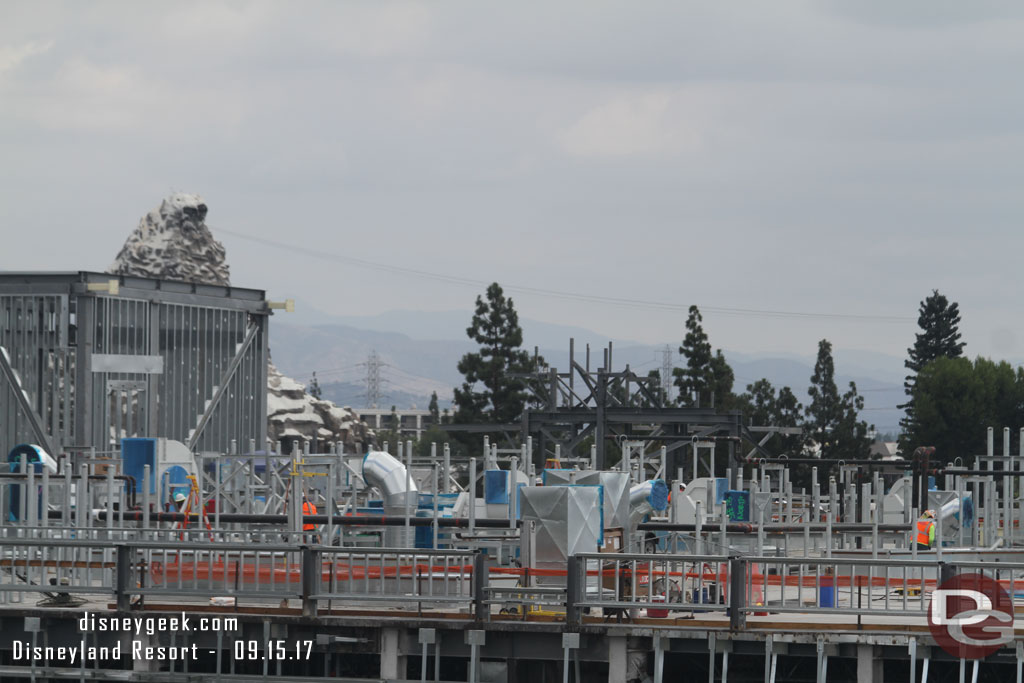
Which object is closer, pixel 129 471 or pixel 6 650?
pixel 6 650

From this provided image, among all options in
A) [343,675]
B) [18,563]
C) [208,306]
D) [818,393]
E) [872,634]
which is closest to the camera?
[872,634]

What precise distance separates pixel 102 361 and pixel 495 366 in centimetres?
4726

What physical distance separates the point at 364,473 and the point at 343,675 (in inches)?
367

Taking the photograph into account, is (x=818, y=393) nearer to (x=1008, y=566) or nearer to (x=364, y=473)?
(x=364, y=473)

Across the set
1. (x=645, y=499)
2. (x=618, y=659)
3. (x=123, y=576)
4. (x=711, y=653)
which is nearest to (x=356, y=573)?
(x=123, y=576)

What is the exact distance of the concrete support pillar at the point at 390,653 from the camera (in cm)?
1927

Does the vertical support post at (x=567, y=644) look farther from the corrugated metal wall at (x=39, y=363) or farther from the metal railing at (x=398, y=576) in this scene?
the corrugated metal wall at (x=39, y=363)

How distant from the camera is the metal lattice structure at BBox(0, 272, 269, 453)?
44.9 metres

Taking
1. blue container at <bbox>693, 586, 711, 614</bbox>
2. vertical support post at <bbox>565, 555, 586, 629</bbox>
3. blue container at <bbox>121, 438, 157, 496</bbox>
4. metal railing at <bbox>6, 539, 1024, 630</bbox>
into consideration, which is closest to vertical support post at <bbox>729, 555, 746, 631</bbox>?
metal railing at <bbox>6, 539, 1024, 630</bbox>

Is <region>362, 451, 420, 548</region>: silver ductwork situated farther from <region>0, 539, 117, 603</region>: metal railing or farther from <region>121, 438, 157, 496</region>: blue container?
<region>0, 539, 117, 603</region>: metal railing

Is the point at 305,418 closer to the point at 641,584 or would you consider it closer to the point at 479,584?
the point at 641,584

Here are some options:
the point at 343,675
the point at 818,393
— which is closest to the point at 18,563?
the point at 343,675

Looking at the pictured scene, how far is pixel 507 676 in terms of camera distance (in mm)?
19203

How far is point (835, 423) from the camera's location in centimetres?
10262
